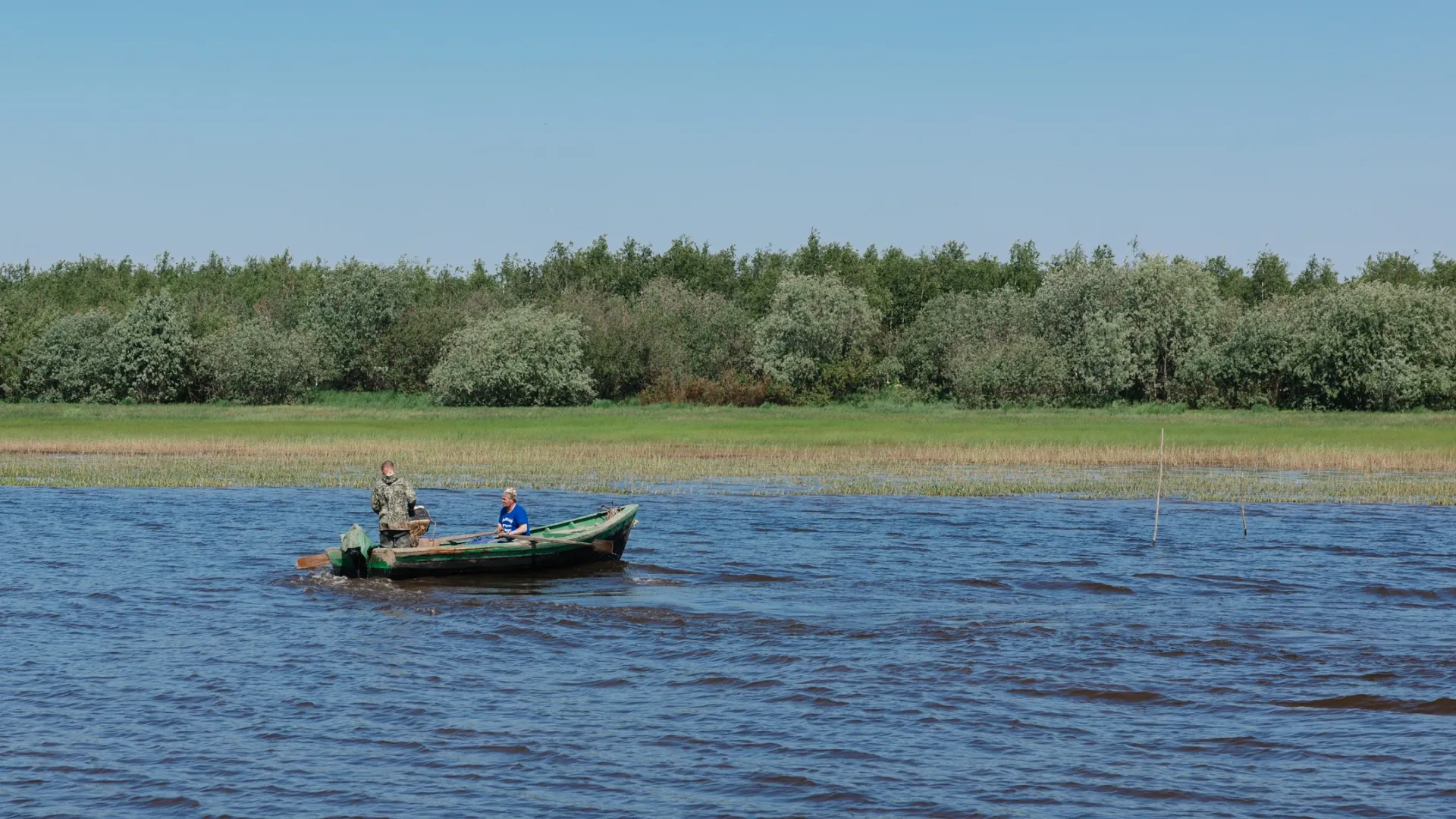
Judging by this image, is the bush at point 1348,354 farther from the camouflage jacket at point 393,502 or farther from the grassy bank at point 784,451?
the camouflage jacket at point 393,502

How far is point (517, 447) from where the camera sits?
5834 cm

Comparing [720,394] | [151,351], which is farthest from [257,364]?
[720,394]

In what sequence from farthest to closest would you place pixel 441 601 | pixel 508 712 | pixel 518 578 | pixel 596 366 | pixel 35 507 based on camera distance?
pixel 596 366 < pixel 35 507 < pixel 518 578 < pixel 441 601 < pixel 508 712

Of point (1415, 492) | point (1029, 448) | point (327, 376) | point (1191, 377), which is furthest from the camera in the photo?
point (327, 376)

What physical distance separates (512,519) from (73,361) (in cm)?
8713

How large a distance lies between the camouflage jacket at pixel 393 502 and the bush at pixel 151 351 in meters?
82.7

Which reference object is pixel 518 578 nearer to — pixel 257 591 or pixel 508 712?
pixel 257 591

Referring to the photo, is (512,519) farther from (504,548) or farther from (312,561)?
(312,561)

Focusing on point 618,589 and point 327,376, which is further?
point 327,376

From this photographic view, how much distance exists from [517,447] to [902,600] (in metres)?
35.9

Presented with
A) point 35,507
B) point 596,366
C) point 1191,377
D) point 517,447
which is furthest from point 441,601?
point 596,366

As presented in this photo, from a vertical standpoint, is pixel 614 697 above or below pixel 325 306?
below

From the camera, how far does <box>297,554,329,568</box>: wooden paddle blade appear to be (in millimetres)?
25964

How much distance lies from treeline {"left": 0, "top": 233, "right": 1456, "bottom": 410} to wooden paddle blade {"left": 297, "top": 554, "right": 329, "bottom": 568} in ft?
229
